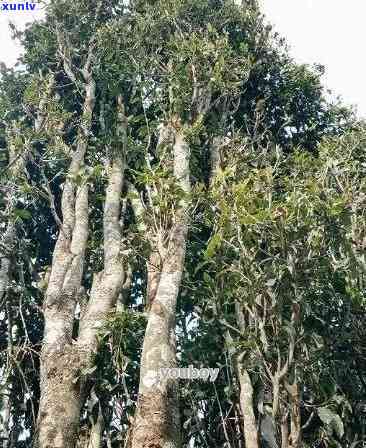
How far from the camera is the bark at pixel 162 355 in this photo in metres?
5.05

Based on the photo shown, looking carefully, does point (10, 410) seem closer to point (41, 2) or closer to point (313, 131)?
point (313, 131)

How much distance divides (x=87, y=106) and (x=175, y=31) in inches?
103

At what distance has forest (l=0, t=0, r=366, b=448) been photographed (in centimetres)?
566

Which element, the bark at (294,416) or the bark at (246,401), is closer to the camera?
the bark at (294,416)

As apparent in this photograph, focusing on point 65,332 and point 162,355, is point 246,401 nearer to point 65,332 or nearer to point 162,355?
point 162,355

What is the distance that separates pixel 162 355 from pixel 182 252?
1730mm

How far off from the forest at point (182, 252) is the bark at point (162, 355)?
2 cm

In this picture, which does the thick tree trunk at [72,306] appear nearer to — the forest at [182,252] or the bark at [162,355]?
the forest at [182,252]

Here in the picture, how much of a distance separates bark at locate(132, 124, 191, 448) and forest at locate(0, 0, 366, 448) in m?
0.02

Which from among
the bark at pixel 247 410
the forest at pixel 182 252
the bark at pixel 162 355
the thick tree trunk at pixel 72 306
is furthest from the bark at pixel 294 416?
the thick tree trunk at pixel 72 306

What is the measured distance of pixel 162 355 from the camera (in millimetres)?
5582

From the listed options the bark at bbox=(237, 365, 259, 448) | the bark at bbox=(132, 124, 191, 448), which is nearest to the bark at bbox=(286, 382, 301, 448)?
the bark at bbox=(237, 365, 259, 448)

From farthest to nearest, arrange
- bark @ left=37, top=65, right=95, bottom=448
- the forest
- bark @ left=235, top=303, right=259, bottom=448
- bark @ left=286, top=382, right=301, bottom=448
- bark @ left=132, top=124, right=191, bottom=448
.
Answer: bark @ left=37, top=65, right=95, bottom=448
the forest
bark @ left=235, top=303, right=259, bottom=448
bark @ left=132, top=124, right=191, bottom=448
bark @ left=286, top=382, right=301, bottom=448

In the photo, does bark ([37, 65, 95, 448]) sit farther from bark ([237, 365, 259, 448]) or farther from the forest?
bark ([237, 365, 259, 448])
